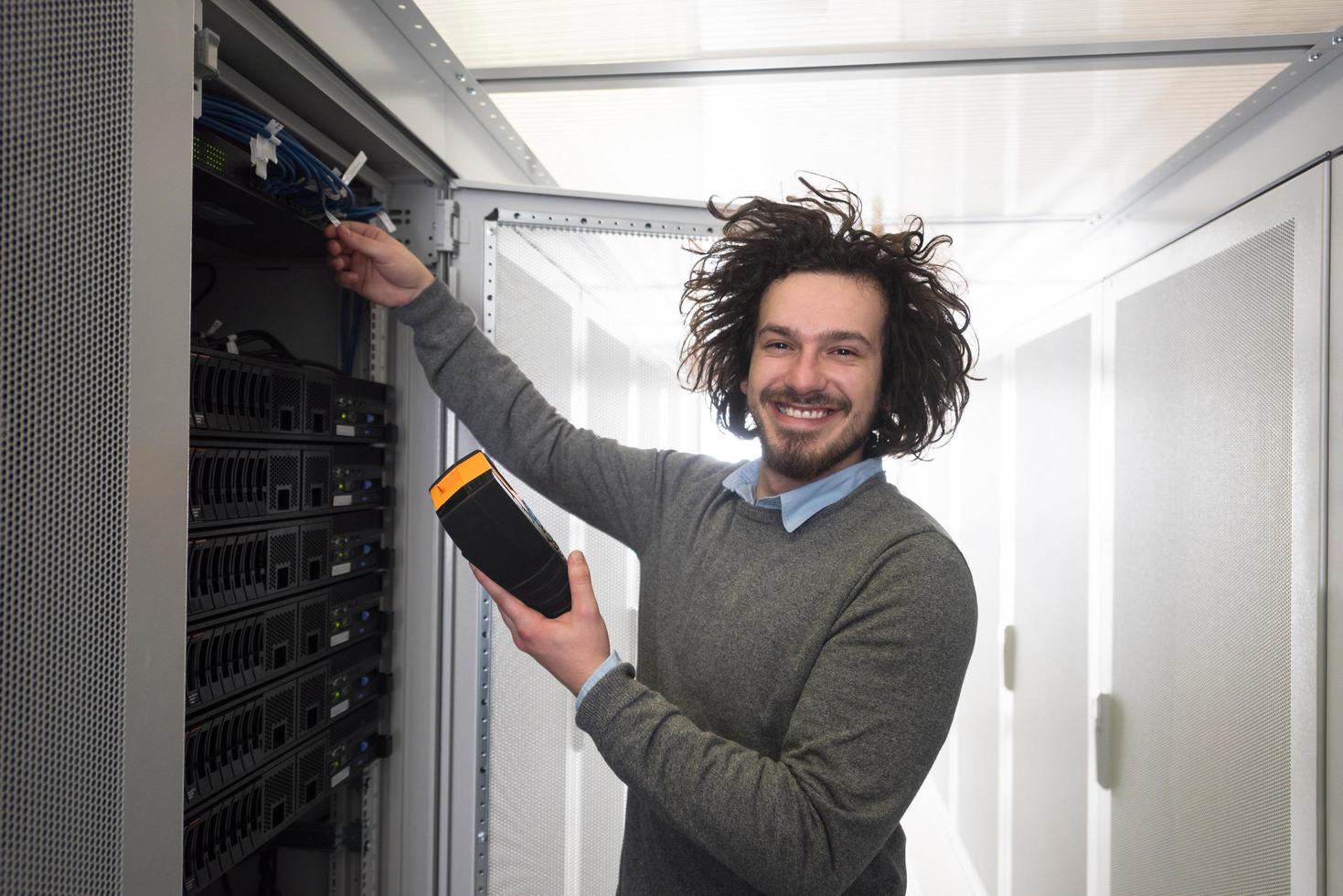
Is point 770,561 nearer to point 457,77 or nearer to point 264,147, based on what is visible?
point 264,147

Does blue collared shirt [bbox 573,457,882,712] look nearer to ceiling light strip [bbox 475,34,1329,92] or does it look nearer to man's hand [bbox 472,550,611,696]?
man's hand [bbox 472,550,611,696]

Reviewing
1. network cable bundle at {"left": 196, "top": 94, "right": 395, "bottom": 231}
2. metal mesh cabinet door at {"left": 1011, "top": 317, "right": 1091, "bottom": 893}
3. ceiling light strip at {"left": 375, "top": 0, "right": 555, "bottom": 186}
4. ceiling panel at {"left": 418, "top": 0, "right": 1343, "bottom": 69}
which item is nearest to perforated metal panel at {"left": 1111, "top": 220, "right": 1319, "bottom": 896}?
metal mesh cabinet door at {"left": 1011, "top": 317, "right": 1091, "bottom": 893}

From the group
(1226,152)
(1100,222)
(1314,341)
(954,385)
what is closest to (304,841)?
(954,385)

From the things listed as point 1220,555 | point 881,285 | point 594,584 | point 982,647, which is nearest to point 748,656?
point 594,584

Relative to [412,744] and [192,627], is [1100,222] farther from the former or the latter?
[192,627]

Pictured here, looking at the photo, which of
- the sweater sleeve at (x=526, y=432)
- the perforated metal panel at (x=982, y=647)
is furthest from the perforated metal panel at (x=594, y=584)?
the perforated metal panel at (x=982, y=647)

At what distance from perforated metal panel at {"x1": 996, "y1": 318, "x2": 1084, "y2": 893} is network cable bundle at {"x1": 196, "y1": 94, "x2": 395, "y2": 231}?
2.06 meters

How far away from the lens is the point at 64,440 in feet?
1.84

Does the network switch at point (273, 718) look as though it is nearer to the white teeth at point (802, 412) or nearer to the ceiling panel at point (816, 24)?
the white teeth at point (802, 412)

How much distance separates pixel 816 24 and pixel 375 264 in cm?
84

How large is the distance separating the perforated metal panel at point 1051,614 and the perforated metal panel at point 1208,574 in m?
0.27

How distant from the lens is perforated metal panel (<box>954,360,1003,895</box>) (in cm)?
336

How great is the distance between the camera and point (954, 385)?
1339 millimetres

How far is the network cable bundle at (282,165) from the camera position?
926 mm
